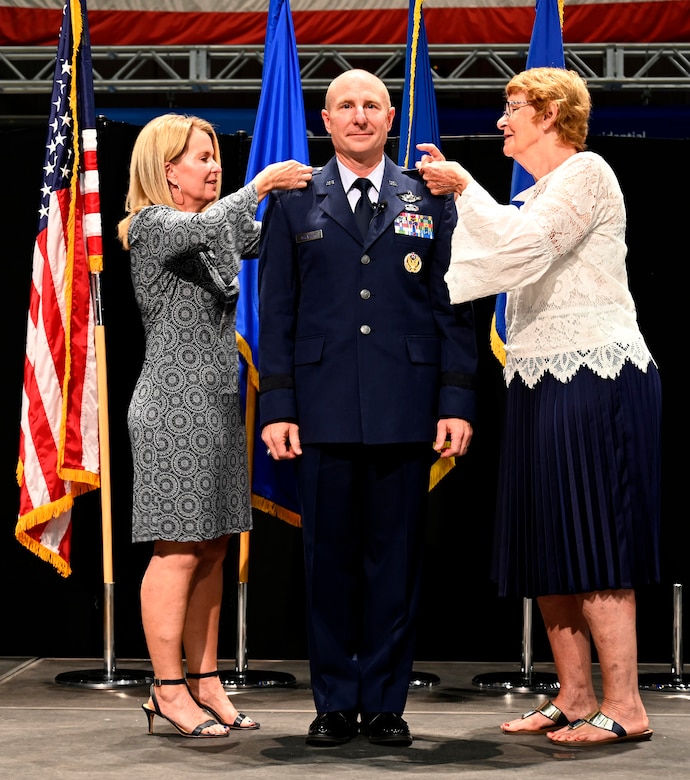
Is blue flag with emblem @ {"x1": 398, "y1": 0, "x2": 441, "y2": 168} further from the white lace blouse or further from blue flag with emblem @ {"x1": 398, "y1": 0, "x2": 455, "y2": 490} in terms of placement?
the white lace blouse

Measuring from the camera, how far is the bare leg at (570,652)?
3236 millimetres

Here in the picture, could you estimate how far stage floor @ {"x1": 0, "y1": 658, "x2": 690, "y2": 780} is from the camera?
283 cm

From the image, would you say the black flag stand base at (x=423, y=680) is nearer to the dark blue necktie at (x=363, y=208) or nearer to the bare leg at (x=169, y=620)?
the bare leg at (x=169, y=620)

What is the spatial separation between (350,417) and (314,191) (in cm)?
59

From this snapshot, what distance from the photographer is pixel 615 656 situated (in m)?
3.09

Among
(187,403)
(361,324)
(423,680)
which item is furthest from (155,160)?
(423,680)

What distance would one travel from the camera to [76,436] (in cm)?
420

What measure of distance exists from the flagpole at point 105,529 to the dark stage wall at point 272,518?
0.40 m

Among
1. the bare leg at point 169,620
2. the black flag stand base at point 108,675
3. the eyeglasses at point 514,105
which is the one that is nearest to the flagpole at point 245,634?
the black flag stand base at point 108,675

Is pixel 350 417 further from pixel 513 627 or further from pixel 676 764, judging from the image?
pixel 513 627

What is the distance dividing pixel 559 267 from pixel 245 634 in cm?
184

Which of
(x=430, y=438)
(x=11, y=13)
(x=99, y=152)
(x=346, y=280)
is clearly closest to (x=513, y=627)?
(x=430, y=438)

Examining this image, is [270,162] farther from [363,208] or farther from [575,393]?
[575,393]

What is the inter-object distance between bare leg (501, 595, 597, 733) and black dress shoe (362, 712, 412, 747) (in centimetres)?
39
